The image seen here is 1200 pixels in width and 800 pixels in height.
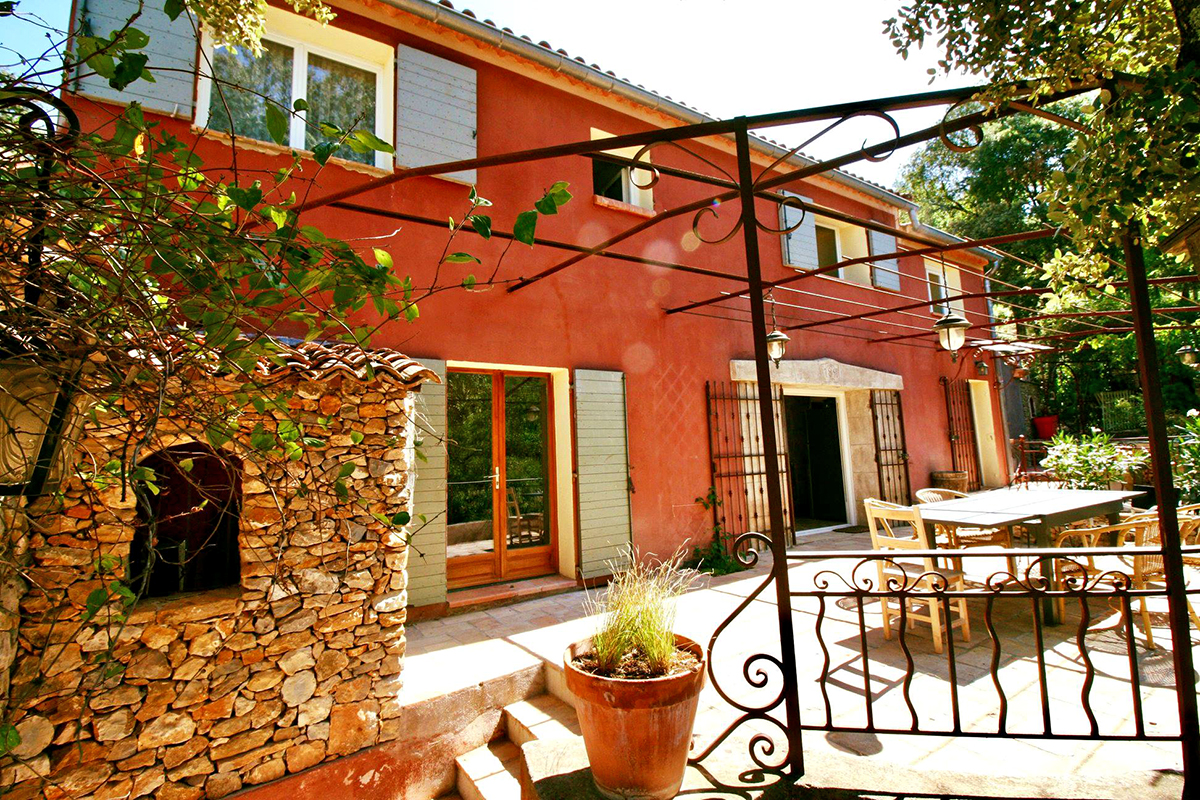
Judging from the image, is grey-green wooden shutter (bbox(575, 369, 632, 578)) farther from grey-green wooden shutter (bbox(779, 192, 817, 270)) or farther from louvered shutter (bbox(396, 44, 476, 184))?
grey-green wooden shutter (bbox(779, 192, 817, 270))

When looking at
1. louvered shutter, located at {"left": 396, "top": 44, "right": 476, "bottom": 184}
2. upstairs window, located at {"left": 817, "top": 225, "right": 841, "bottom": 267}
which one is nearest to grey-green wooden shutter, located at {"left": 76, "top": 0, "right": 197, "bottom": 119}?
louvered shutter, located at {"left": 396, "top": 44, "right": 476, "bottom": 184}

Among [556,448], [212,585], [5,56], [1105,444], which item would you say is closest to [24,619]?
[212,585]

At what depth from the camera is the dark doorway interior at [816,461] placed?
8477 mm

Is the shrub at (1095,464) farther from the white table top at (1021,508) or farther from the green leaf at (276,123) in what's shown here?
the green leaf at (276,123)

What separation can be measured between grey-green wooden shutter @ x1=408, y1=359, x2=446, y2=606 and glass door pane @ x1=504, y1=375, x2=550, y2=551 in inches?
31.8

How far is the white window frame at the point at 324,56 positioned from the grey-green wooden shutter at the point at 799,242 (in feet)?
15.9

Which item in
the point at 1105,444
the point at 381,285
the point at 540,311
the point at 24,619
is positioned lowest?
the point at 24,619

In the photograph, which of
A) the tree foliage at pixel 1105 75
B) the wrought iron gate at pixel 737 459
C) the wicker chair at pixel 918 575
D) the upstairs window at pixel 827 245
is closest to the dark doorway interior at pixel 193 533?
the tree foliage at pixel 1105 75

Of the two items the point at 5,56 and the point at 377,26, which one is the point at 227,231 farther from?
the point at 377,26

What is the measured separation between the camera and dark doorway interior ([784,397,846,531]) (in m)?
Answer: 8.48

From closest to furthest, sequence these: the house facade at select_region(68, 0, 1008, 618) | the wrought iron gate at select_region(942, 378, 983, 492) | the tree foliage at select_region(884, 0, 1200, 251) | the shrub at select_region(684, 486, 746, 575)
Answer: the tree foliage at select_region(884, 0, 1200, 251)
the house facade at select_region(68, 0, 1008, 618)
the shrub at select_region(684, 486, 746, 575)
the wrought iron gate at select_region(942, 378, 983, 492)

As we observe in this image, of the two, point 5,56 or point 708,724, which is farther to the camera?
point 708,724

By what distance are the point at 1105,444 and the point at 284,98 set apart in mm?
10438

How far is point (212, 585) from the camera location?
3.26 metres
